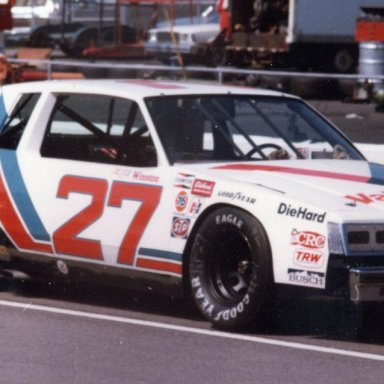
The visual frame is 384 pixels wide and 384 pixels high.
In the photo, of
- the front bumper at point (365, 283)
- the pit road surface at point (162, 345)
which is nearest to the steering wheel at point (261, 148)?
the pit road surface at point (162, 345)

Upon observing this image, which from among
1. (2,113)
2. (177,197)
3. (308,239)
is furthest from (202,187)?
(2,113)

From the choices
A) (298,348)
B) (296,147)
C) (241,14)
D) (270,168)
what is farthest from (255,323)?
(241,14)

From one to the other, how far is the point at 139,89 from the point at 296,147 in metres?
1.11

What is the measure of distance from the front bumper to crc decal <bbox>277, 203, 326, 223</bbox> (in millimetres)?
344

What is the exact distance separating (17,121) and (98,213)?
49.9 inches

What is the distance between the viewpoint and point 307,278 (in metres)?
8.29

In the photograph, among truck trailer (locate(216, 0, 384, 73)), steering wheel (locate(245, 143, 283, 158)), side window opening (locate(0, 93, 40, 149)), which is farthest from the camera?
truck trailer (locate(216, 0, 384, 73))

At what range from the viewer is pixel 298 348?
828cm

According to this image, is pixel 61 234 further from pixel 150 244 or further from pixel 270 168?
pixel 270 168

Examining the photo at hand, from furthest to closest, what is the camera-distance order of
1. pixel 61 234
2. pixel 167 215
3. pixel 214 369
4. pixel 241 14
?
pixel 241 14 → pixel 61 234 → pixel 167 215 → pixel 214 369

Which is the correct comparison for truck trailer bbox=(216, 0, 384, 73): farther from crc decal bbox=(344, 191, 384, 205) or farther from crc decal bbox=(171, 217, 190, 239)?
crc decal bbox=(344, 191, 384, 205)

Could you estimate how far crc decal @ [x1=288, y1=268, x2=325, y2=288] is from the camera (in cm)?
825

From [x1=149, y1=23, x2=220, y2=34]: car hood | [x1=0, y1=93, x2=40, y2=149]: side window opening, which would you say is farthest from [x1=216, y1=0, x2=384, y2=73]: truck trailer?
[x1=0, y1=93, x2=40, y2=149]: side window opening

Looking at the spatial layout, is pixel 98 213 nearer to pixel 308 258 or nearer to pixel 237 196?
pixel 237 196
